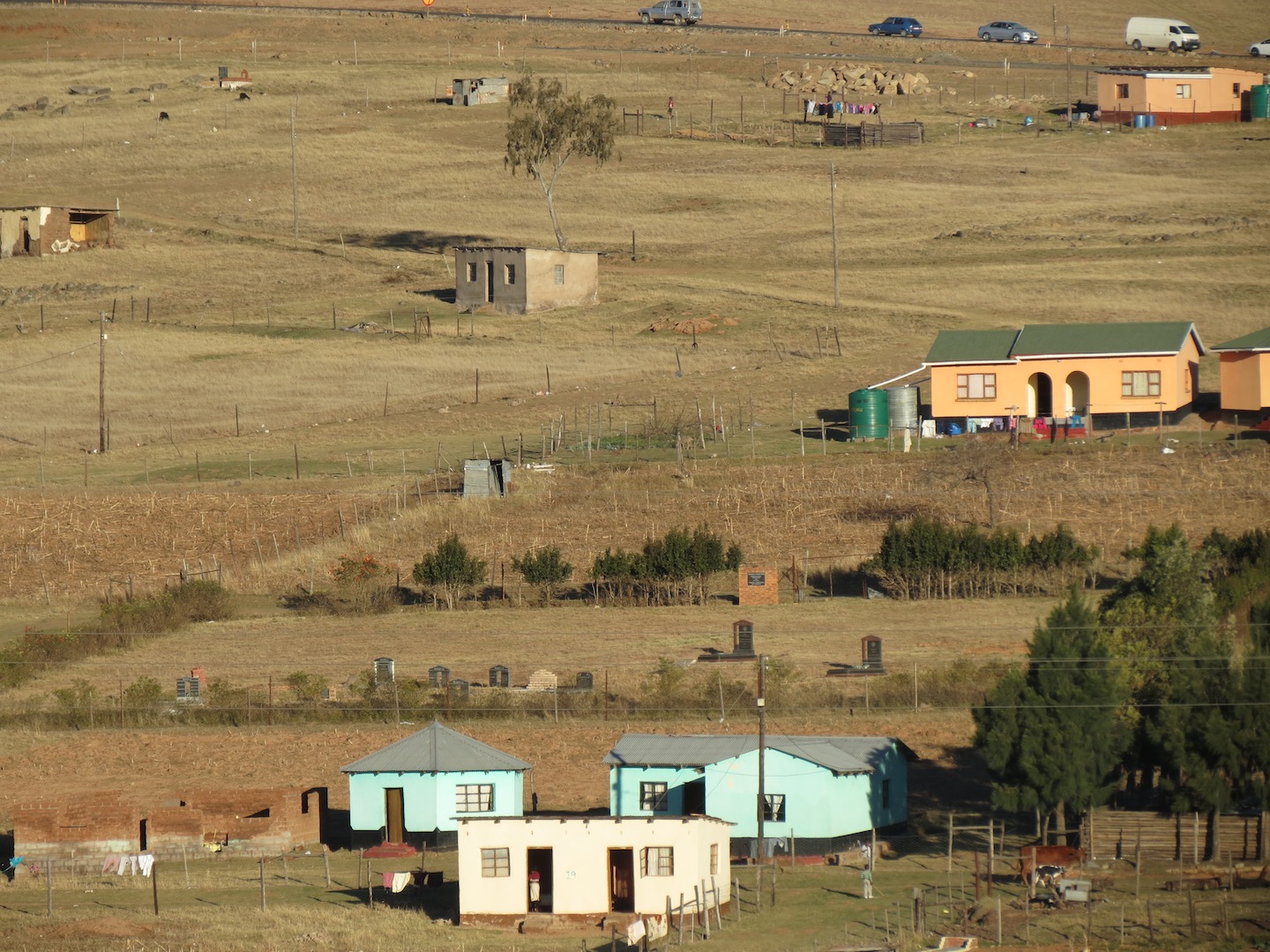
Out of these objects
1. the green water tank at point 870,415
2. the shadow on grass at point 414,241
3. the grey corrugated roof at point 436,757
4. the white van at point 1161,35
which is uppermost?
the white van at point 1161,35

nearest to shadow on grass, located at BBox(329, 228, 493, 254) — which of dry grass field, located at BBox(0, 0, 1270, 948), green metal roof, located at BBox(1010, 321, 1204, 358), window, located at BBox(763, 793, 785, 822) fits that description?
dry grass field, located at BBox(0, 0, 1270, 948)

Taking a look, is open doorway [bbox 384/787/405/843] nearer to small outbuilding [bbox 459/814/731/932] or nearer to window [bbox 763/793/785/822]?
small outbuilding [bbox 459/814/731/932]

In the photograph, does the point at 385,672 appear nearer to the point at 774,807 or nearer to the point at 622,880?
the point at 774,807

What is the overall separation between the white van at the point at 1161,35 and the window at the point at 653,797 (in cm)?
11247

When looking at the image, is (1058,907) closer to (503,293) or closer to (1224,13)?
(503,293)

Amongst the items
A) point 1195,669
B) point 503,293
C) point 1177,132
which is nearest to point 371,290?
point 503,293

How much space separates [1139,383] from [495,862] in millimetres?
37911

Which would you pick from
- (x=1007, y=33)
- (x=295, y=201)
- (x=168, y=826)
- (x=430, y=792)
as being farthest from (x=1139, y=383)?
(x=1007, y=33)

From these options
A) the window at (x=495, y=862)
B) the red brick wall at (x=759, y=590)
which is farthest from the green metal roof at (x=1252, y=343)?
the window at (x=495, y=862)

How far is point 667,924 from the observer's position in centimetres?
3603

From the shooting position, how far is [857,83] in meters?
133

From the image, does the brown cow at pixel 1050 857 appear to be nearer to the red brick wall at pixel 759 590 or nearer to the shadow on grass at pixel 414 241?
the red brick wall at pixel 759 590

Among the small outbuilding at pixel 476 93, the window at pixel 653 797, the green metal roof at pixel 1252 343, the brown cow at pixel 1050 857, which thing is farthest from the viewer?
the small outbuilding at pixel 476 93

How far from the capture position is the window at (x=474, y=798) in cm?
4344
